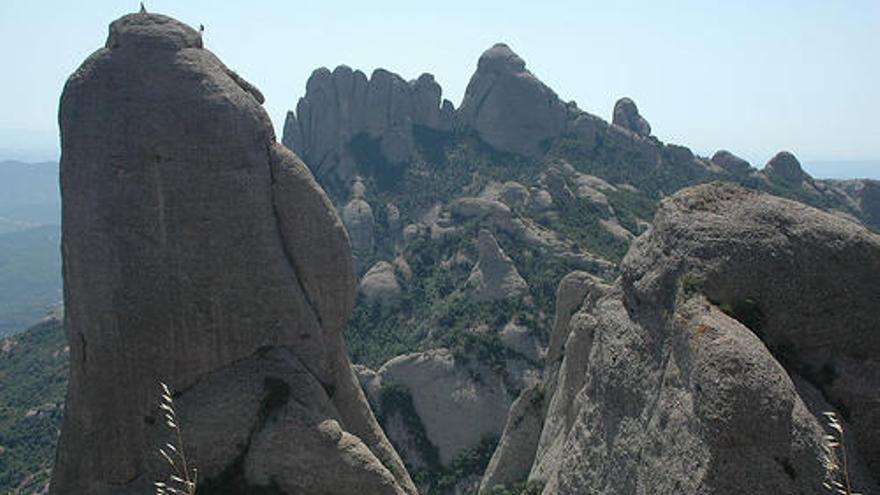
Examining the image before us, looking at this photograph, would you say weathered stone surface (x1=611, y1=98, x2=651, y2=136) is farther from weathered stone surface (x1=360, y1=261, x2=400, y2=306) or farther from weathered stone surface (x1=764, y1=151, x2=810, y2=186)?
weathered stone surface (x1=360, y1=261, x2=400, y2=306)

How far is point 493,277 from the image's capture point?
86750mm

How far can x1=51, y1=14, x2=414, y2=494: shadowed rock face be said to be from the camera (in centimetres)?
2775

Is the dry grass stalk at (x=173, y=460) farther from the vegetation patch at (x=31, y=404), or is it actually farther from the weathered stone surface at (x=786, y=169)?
Result: the weathered stone surface at (x=786, y=169)

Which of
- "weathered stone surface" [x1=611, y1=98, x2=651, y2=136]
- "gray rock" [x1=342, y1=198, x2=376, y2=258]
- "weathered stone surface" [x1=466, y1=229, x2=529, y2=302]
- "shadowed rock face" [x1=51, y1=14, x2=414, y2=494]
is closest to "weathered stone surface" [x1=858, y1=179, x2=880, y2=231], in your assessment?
"weathered stone surface" [x1=611, y1=98, x2=651, y2=136]

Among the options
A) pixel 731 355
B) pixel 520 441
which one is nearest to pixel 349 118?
pixel 520 441

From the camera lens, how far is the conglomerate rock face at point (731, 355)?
2009 cm

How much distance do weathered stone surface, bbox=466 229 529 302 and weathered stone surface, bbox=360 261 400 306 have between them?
37.2 feet

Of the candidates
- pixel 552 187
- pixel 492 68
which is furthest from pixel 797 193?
pixel 492 68

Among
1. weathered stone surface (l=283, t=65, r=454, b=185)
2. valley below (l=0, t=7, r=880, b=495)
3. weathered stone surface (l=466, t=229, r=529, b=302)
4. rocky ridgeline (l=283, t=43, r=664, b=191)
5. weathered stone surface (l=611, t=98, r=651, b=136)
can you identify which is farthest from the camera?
weathered stone surface (l=611, t=98, r=651, b=136)

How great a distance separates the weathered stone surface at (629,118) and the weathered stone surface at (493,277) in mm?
72792

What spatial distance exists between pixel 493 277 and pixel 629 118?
79.8 meters

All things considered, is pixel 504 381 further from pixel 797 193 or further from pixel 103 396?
pixel 797 193

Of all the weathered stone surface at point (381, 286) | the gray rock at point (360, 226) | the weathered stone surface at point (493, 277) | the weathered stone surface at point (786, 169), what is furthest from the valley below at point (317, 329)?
the weathered stone surface at point (786, 169)

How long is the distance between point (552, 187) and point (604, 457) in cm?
8983
